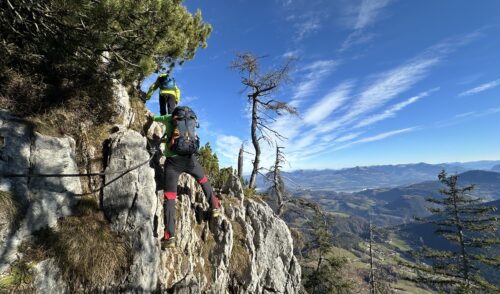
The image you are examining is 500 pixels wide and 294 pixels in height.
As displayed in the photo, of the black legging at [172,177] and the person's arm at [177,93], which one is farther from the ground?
the person's arm at [177,93]

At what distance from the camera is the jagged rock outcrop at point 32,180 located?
5895 millimetres

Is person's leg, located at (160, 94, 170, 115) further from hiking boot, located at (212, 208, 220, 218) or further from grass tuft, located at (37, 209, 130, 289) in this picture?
grass tuft, located at (37, 209, 130, 289)

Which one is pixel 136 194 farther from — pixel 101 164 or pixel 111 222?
pixel 101 164

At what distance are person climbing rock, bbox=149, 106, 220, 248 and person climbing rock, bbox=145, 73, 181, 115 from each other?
4.78 ft

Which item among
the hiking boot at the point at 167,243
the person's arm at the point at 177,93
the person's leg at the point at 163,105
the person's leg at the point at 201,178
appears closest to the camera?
the hiking boot at the point at 167,243

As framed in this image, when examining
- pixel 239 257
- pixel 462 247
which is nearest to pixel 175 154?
pixel 239 257

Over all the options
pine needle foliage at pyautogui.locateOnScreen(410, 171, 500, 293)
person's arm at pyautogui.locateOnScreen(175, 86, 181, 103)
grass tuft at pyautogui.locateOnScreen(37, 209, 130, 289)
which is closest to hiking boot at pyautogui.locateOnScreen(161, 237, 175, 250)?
grass tuft at pyautogui.locateOnScreen(37, 209, 130, 289)

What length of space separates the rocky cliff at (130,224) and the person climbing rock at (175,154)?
45cm

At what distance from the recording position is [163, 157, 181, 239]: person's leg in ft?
A: 25.8

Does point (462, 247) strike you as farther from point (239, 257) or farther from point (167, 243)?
point (167, 243)

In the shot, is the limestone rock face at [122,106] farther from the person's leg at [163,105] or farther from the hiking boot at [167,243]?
the hiking boot at [167,243]

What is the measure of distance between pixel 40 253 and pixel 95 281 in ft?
4.30

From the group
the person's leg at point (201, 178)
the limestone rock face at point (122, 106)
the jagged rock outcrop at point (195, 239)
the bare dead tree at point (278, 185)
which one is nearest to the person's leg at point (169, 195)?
the jagged rock outcrop at point (195, 239)

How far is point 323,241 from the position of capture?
39000 mm
